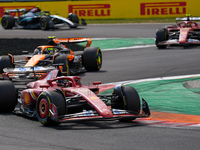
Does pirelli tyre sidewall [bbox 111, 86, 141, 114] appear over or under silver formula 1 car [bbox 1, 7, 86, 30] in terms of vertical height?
under

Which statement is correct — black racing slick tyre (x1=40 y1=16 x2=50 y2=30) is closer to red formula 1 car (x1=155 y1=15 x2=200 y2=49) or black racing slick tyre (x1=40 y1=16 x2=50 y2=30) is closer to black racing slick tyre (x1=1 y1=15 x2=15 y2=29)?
black racing slick tyre (x1=1 y1=15 x2=15 y2=29)

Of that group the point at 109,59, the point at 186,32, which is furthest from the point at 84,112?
the point at 186,32

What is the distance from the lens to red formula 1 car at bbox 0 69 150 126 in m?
9.58

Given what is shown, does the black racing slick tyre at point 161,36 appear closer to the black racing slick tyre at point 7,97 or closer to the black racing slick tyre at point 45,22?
the black racing slick tyre at point 45,22

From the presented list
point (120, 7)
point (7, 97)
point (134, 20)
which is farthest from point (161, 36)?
point (120, 7)

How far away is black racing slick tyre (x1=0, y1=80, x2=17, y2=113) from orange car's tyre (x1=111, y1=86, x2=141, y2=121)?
7.82 ft

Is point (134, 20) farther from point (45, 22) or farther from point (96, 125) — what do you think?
point (96, 125)

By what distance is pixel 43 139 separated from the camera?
8578mm

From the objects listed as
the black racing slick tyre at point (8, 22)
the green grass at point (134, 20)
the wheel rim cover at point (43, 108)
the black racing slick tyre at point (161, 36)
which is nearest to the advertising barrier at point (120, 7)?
the green grass at point (134, 20)

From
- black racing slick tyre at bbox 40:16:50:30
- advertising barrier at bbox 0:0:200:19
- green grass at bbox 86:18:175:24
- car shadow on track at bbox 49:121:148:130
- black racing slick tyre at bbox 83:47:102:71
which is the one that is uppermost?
advertising barrier at bbox 0:0:200:19

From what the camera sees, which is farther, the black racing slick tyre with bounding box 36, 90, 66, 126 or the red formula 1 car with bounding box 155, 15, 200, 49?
the red formula 1 car with bounding box 155, 15, 200, 49

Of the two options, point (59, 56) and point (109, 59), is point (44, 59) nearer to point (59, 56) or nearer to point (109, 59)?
point (59, 56)

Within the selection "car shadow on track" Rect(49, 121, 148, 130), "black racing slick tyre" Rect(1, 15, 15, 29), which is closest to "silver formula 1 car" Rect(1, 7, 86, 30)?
"black racing slick tyre" Rect(1, 15, 15, 29)

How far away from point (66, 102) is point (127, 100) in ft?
4.25
